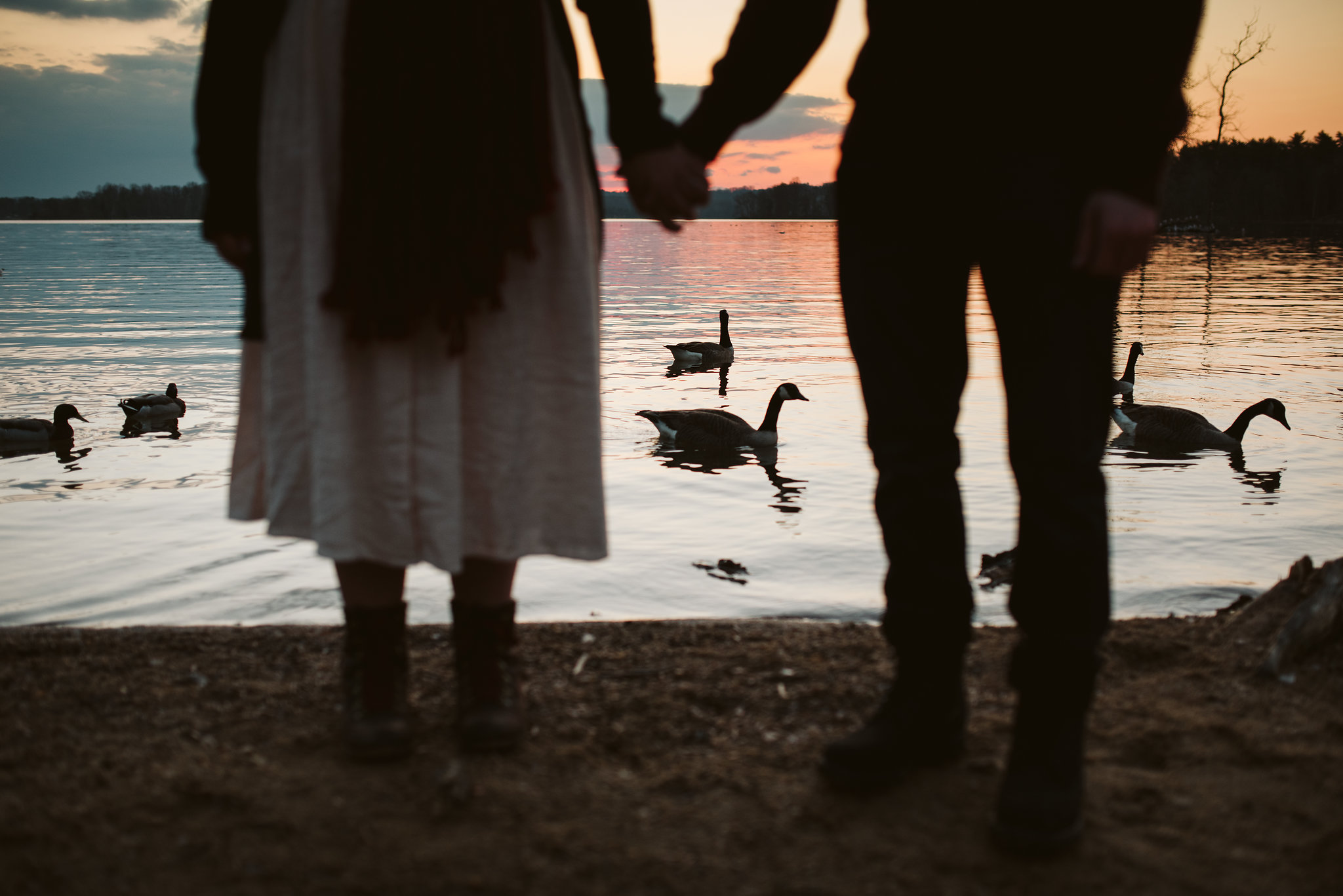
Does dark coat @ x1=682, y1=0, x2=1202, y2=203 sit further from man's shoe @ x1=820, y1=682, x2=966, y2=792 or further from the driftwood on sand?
the driftwood on sand

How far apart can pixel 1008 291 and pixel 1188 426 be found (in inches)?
346

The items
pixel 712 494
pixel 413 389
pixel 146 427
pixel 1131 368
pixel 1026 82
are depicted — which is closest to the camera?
pixel 1026 82

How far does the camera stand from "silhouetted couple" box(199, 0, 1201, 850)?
1.81m

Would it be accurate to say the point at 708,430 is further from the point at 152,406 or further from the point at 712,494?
the point at 152,406

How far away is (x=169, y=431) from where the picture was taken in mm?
10086

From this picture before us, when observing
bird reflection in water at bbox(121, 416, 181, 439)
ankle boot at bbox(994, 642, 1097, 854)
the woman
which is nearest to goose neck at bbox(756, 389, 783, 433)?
bird reflection in water at bbox(121, 416, 181, 439)

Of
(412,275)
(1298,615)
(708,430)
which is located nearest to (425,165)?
(412,275)

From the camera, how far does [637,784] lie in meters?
2.08

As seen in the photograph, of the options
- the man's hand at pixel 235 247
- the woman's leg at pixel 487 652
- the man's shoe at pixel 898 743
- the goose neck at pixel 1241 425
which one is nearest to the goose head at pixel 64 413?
the man's hand at pixel 235 247

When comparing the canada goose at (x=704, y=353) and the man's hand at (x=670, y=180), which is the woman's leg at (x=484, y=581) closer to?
the man's hand at (x=670, y=180)

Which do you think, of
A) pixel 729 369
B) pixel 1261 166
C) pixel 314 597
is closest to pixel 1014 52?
pixel 314 597

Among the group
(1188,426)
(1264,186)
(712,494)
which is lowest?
(712,494)

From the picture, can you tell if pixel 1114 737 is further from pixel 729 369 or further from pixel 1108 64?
pixel 729 369

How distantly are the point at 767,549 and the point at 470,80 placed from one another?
4.07 m
